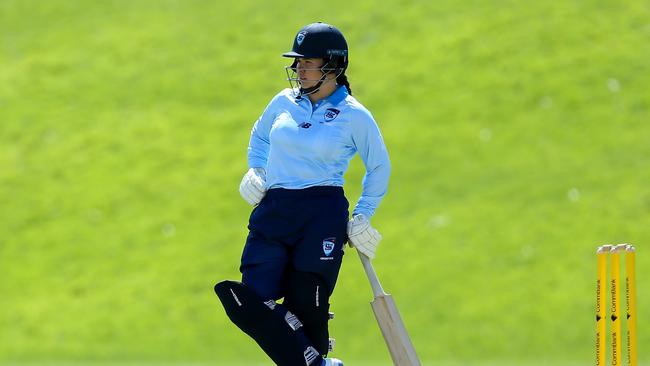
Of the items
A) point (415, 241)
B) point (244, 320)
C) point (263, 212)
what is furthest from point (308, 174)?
point (415, 241)

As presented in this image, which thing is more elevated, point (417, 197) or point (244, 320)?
point (417, 197)

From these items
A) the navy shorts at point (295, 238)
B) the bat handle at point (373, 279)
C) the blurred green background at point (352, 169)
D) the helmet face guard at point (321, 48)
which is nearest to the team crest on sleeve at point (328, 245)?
the navy shorts at point (295, 238)

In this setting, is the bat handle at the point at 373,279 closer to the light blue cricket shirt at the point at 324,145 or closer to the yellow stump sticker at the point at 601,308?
the light blue cricket shirt at the point at 324,145

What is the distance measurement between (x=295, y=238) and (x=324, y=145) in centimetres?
43

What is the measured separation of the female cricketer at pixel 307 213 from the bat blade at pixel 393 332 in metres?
0.22

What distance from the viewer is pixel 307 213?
5.43 meters

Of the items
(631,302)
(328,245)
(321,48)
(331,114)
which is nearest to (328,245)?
(328,245)

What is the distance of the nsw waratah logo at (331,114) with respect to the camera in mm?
5453

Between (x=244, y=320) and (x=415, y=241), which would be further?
(x=415, y=241)

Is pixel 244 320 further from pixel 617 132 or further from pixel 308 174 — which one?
pixel 617 132

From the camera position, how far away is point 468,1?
15.8m

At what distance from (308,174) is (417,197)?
819cm

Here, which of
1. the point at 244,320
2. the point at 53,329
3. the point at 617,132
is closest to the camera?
the point at 244,320

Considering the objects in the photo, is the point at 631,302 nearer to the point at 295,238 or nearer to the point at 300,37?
the point at 295,238
